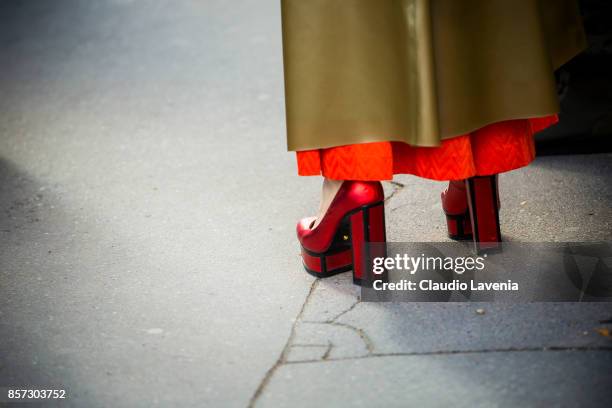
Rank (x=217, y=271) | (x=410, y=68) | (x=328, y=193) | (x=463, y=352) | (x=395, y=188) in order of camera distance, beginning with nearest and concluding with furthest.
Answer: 1. (x=463, y=352)
2. (x=410, y=68)
3. (x=328, y=193)
4. (x=217, y=271)
5. (x=395, y=188)

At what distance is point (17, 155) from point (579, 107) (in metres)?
1.97

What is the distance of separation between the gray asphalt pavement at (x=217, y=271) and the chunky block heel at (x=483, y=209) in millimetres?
180

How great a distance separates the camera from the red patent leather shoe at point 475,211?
1.65 meters

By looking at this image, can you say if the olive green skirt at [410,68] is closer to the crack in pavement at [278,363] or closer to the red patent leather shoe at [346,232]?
the red patent leather shoe at [346,232]

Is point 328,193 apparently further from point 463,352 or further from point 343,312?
point 463,352

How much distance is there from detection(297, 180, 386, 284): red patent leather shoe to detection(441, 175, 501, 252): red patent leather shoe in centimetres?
23

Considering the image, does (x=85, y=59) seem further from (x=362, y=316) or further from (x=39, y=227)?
(x=362, y=316)

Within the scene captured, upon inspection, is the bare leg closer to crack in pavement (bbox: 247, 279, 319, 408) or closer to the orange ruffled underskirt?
the orange ruffled underskirt

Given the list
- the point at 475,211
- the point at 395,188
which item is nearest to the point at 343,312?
the point at 475,211

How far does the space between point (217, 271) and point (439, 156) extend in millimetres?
621

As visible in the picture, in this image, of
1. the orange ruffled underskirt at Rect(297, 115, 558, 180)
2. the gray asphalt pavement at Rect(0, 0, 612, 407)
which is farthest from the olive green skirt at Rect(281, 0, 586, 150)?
the gray asphalt pavement at Rect(0, 0, 612, 407)

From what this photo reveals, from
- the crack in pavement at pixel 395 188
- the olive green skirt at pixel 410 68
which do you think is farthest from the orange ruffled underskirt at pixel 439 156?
the crack in pavement at pixel 395 188

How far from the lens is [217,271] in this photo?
1.81m

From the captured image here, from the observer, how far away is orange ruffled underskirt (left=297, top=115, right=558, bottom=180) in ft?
4.90
